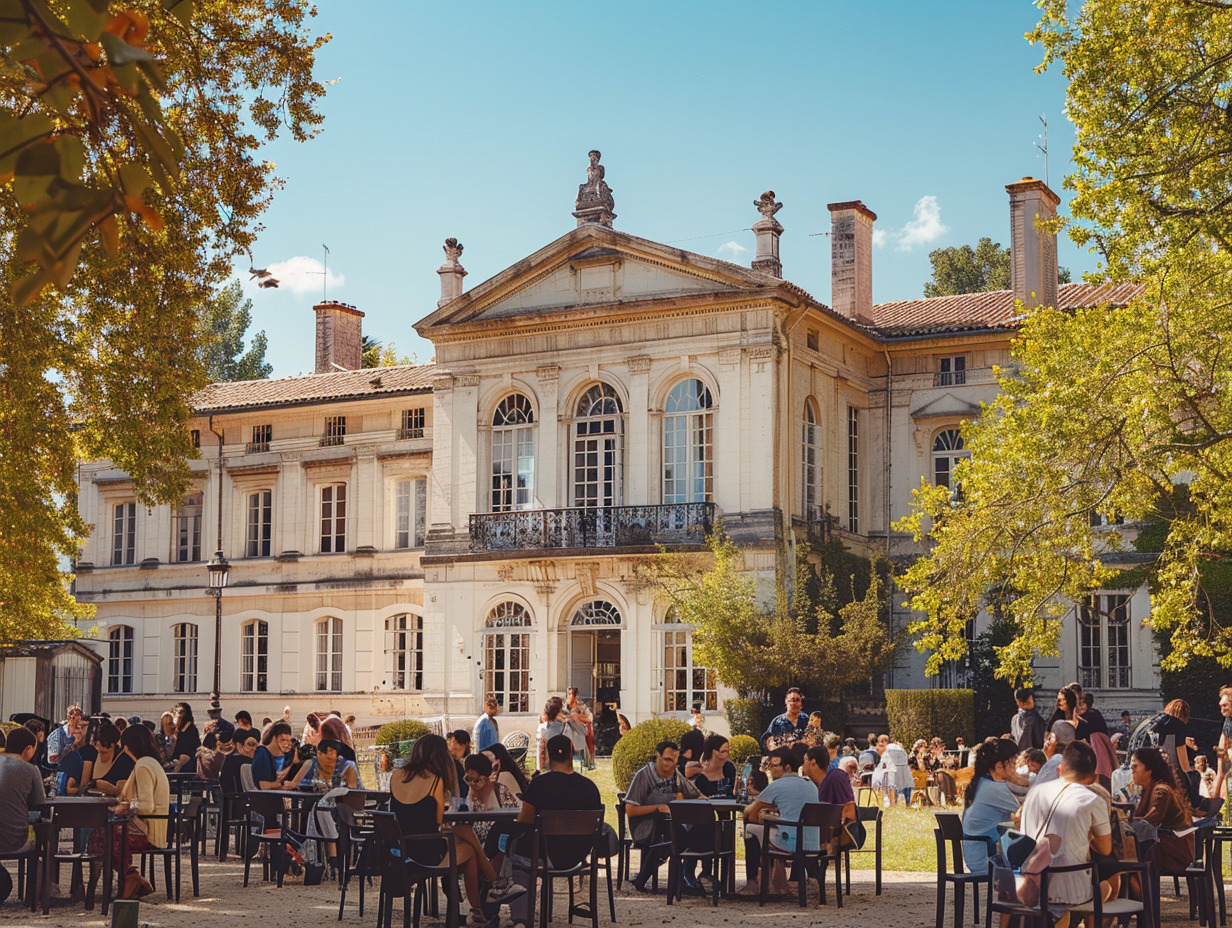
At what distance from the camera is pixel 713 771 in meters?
12.9

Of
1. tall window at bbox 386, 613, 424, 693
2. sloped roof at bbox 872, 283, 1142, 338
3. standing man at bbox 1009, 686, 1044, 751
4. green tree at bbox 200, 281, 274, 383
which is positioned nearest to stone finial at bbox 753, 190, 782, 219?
sloped roof at bbox 872, 283, 1142, 338

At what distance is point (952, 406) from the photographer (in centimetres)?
3147

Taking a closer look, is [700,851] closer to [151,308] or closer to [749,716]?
[151,308]

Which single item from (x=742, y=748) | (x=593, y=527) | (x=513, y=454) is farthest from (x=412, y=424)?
(x=742, y=748)

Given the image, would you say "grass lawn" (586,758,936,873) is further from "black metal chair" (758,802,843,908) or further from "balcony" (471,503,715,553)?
"balcony" (471,503,715,553)

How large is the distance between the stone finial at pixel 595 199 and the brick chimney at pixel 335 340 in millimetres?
11445

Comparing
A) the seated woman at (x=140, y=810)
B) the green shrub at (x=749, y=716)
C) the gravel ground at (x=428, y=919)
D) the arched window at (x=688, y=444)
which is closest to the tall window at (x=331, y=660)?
the arched window at (x=688, y=444)

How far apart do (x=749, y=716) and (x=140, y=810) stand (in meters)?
16.4

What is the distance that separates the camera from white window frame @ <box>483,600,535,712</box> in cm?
3070

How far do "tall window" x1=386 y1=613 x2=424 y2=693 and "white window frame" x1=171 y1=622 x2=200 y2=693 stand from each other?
533 centimetres

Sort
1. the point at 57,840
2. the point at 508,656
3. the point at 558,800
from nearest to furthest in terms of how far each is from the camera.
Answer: the point at 558,800 < the point at 57,840 < the point at 508,656

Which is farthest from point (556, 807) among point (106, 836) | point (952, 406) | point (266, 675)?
point (266, 675)

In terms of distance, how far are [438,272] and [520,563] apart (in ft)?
22.8

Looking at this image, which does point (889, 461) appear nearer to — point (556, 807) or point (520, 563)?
point (520, 563)
